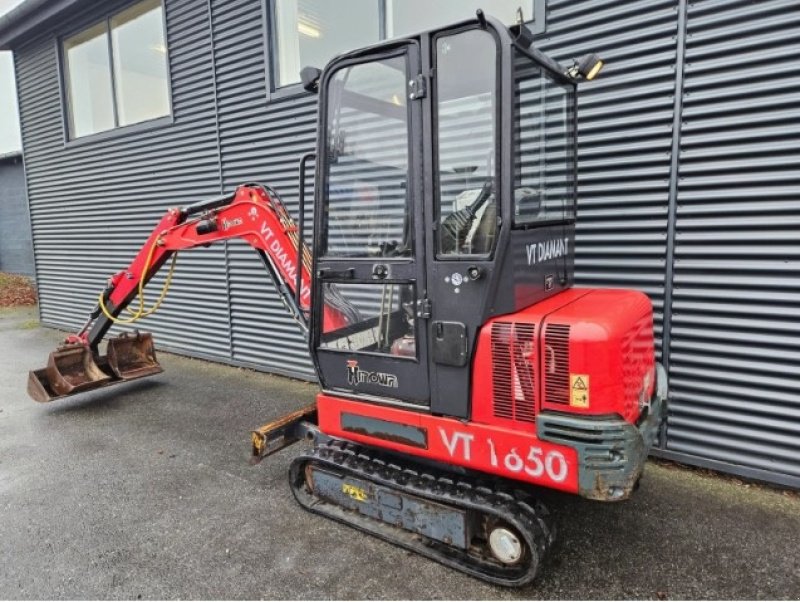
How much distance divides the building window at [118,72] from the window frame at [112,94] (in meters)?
0.02

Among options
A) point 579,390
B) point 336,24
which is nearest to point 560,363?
point 579,390

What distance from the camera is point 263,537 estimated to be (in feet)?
10.3

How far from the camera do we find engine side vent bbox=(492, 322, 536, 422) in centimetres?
243

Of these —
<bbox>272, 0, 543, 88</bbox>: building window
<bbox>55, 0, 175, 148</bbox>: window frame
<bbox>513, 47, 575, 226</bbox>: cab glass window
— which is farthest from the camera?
<bbox>55, 0, 175, 148</bbox>: window frame

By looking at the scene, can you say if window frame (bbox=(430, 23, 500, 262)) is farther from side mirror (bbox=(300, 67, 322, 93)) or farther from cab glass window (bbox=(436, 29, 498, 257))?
side mirror (bbox=(300, 67, 322, 93))

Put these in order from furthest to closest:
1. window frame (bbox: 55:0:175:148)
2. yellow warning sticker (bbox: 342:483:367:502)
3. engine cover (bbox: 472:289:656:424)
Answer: window frame (bbox: 55:0:175:148) < yellow warning sticker (bbox: 342:483:367:502) < engine cover (bbox: 472:289:656:424)

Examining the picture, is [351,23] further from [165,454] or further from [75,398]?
[75,398]

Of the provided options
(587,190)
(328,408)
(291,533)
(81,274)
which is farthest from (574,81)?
(81,274)

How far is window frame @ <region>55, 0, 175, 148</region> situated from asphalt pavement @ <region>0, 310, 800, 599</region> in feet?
15.1

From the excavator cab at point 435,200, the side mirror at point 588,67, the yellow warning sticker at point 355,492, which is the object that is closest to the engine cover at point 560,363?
the excavator cab at point 435,200

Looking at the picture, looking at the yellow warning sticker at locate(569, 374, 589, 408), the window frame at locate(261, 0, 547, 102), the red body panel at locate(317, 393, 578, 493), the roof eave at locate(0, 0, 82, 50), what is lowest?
the red body panel at locate(317, 393, 578, 493)

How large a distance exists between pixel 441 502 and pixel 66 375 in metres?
4.65

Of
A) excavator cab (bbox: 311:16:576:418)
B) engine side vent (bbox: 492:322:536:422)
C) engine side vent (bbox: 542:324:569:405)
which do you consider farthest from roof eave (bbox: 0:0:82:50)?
engine side vent (bbox: 542:324:569:405)

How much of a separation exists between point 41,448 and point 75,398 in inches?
57.0
